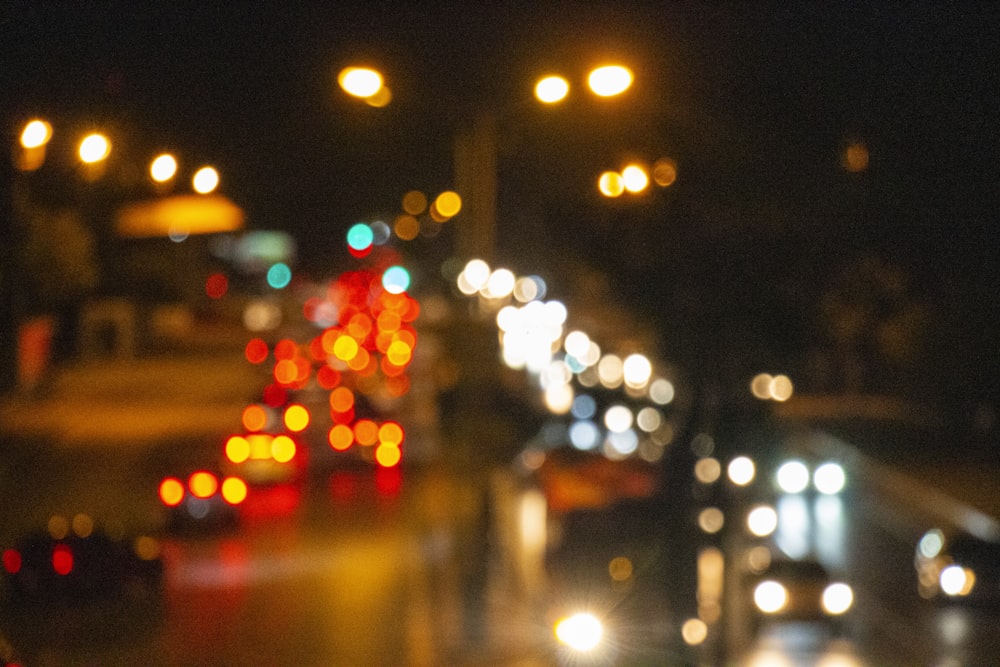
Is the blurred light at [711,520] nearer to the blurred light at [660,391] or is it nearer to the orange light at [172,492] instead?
the orange light at [172,492]

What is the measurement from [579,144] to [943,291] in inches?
263

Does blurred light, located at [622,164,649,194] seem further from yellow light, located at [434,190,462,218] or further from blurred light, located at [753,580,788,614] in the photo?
yellow light, located at [434,190,462,218]

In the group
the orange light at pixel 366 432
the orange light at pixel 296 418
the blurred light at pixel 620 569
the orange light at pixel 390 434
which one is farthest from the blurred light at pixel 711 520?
the orange light at pixel 390 434

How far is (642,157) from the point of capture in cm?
1741

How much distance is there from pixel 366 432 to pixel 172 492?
928cm

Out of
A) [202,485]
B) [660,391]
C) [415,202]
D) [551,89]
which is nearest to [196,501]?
[202,485]

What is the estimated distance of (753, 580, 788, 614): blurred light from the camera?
16.3 metres

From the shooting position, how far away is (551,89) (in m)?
13.1

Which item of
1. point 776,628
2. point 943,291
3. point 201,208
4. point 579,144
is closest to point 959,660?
point 776,628

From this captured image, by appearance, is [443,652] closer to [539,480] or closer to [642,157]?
[642,157]

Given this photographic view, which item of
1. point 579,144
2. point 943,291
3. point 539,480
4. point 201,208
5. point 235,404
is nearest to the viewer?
point 943,291

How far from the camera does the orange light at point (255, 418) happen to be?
2659 centimetres

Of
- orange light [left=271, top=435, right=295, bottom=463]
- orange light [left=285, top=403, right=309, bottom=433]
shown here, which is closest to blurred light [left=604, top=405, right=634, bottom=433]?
orange light [left=285, top=403, right=309, bottom=433]

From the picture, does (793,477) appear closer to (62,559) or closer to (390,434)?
(390,434)
